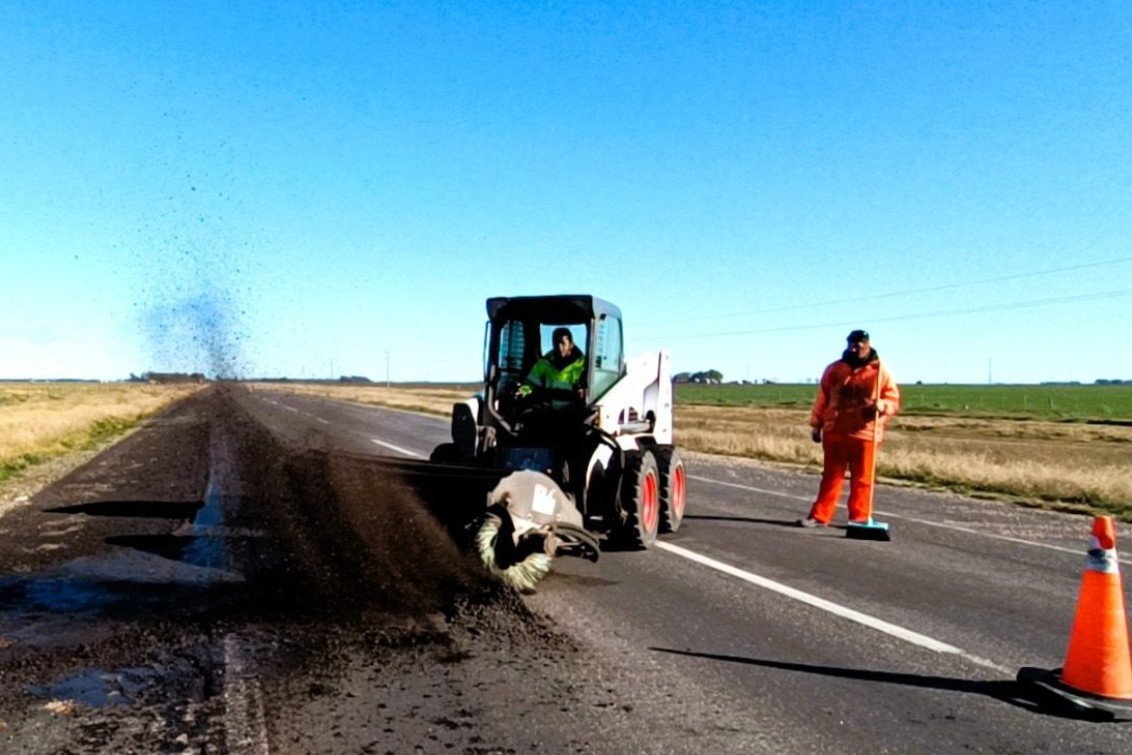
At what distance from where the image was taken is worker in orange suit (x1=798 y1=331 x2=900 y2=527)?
415 inches

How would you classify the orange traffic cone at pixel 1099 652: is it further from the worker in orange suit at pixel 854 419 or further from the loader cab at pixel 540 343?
the worker in orange suit at pixel 854 419

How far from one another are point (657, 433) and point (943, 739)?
634 cm

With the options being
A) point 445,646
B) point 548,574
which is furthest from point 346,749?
point 548,574

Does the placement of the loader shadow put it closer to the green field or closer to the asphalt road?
the asphalt road

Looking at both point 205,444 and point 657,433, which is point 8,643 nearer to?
point 657,433

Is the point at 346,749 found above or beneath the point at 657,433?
beneath

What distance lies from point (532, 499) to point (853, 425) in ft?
16.7

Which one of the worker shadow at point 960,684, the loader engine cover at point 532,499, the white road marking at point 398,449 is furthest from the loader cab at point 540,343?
the white road marking at point 398,449

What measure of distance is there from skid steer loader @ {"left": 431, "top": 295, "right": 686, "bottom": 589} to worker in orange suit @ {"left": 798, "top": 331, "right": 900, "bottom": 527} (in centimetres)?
184

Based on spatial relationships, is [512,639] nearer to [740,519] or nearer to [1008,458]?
[740,519]

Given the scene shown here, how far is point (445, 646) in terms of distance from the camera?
578cm

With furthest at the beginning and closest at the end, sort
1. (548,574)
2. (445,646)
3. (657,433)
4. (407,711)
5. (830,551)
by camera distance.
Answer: (657,433), (830,551), (548,574), (445,646), (407,711)

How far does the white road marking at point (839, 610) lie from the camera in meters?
5.70

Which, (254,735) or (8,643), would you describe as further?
(8,643)
